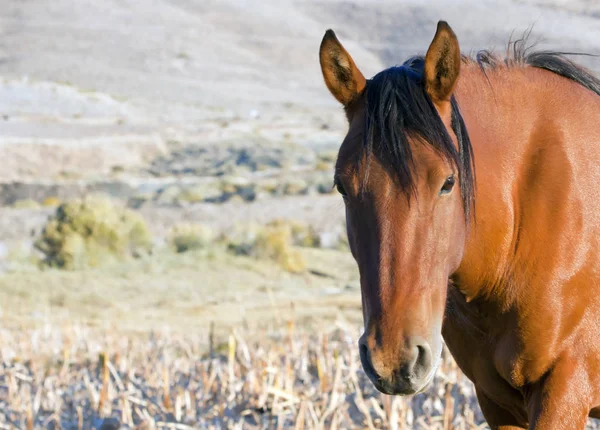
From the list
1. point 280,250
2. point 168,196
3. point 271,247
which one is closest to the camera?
point 280,250

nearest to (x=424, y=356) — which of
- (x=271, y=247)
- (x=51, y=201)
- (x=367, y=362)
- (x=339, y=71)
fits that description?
(x=367, y=362)

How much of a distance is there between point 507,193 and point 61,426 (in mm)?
3511

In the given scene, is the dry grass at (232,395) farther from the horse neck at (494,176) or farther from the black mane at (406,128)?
the black mane at (406,128)

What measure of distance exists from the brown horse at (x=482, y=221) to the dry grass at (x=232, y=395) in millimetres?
1369

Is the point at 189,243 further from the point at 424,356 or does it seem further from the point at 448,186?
the point at 424,356

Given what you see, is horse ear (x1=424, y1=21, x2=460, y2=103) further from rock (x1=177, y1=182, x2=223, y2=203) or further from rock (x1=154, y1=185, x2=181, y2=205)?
rock (x1=177, y1=182, x2=223, y2=203)

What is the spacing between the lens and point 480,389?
13.4 feet

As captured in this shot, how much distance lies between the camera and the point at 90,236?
17625 mm

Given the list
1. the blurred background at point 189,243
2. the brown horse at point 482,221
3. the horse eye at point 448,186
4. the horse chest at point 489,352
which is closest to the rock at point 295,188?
the blurred background at point 189,243

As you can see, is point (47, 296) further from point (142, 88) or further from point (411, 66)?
point (142, 88)

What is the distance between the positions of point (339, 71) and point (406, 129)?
0.45 metres

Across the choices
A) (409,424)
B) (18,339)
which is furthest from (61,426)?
(18,339)

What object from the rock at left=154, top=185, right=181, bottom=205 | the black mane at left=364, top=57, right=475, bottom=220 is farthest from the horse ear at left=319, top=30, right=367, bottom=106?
the rock at left=154, top=185, right=181, bottom=205

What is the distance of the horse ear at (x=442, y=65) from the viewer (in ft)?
10.9
